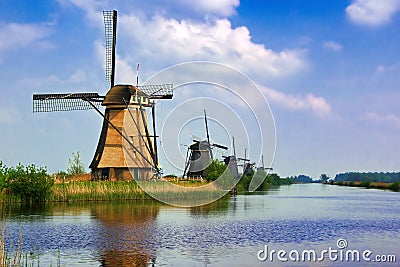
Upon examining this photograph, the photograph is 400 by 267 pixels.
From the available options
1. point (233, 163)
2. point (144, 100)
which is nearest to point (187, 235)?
point (144, 100)

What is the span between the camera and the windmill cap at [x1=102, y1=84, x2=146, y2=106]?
3303 cm

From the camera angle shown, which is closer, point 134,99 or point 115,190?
point 115,190

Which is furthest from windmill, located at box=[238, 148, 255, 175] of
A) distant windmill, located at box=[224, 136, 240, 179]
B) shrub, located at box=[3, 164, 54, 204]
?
shrub, located at box=[3, 164, 54, 204]

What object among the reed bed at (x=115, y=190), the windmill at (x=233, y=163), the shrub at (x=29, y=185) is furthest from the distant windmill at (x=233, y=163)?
the shrub at (x=29, y=185)

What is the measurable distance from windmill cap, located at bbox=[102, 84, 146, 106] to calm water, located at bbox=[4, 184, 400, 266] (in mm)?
10089

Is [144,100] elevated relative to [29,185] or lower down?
elevated

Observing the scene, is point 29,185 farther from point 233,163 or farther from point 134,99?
point 233,163

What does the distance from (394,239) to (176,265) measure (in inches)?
286

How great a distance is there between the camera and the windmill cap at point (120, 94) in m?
33.0

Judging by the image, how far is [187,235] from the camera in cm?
1652

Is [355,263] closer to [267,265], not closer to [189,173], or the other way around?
[267,265]

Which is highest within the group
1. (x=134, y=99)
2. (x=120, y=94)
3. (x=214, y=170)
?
(x=120, y=94)

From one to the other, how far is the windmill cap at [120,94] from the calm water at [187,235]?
10.1 m

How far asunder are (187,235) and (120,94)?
18.2 m
